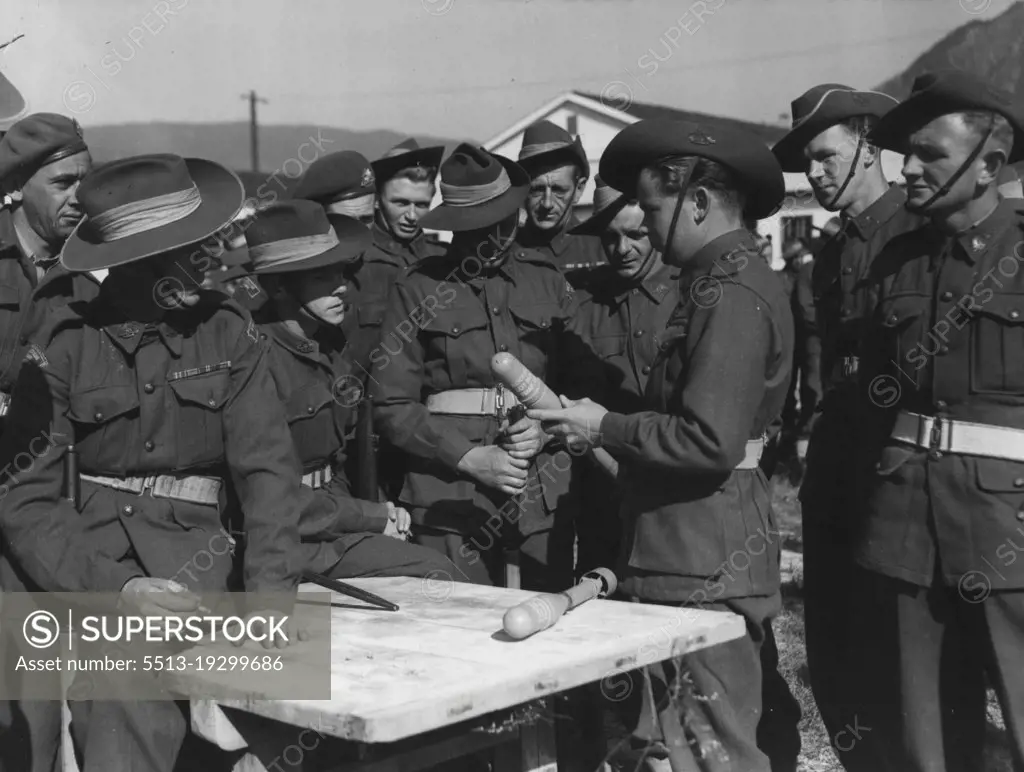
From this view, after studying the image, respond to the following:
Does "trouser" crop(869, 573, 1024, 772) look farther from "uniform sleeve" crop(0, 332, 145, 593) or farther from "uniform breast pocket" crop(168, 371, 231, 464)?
"uniform sleeve" crop(0, 332, 145, 593)

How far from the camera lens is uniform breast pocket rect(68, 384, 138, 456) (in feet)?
10.2

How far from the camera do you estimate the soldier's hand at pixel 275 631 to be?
8.70ft

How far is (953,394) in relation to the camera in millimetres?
3109

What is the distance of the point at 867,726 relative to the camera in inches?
152

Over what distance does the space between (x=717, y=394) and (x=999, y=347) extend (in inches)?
33.7

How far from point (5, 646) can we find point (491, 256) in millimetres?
2186

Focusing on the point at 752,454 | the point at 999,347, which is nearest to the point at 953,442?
the point at 999,347

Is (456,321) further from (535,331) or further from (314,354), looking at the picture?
(314,354)

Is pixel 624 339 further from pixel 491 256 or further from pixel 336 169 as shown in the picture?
pixel 336 169

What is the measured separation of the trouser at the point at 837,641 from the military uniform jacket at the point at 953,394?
61cm

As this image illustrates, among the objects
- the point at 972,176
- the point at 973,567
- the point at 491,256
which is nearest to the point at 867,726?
the point at 973,567

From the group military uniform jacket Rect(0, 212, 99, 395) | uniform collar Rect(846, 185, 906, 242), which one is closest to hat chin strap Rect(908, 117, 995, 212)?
uniform collar Rect(846, 185, 906, 242)

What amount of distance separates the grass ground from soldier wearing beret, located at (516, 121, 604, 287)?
2.32 m

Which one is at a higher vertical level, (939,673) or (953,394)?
(953,394)
